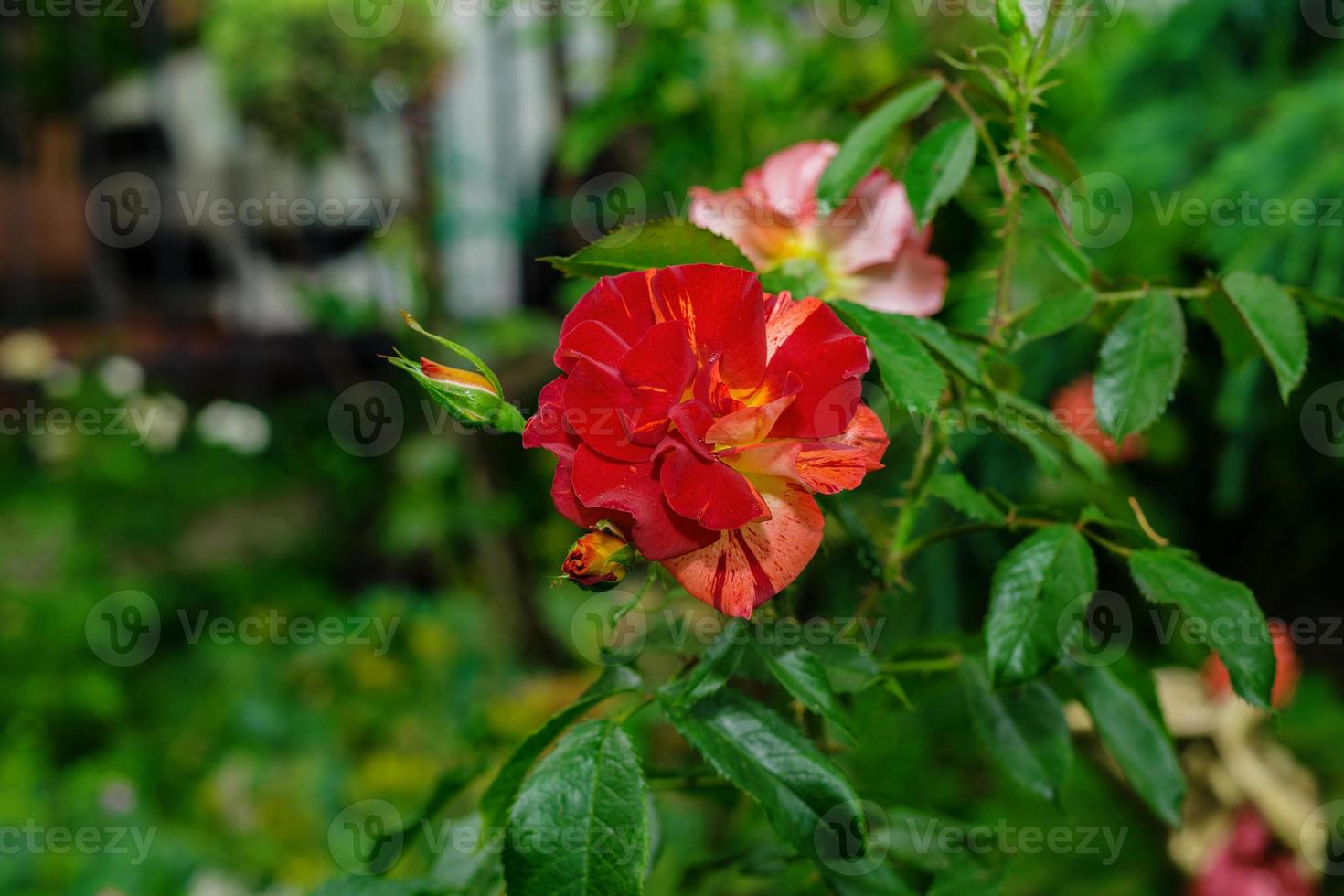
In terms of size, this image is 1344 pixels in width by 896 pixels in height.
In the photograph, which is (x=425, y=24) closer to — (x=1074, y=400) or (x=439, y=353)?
(x=439, y=353)

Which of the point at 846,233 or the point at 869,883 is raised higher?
the point at 846,233

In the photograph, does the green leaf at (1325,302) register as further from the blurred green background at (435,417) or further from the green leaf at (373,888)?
the green leaf at (373,888)

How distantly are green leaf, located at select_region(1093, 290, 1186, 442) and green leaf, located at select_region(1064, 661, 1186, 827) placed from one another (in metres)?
0.13

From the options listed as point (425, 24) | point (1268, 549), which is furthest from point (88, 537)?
point (1268, 549)

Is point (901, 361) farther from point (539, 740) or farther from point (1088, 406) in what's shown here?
point (1088, 406)

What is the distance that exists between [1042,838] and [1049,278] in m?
0.60

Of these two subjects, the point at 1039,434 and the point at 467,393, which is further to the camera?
the point at 1039,434

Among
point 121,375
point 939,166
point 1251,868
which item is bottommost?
point 1251,868

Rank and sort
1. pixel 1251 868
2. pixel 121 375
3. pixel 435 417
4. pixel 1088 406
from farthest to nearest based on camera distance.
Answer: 1. pixel 121 375
2. pixel 435 417
3. pixel 1251 868
4. pixel 1088 406

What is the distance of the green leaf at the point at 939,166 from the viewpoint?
47 centimetres

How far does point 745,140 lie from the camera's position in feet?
4.53

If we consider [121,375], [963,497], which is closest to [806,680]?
[963,497]

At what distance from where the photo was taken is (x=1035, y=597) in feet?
1.37

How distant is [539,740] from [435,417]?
106 cm
